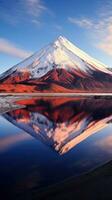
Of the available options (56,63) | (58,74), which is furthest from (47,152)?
(56,63)

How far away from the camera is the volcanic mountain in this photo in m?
138

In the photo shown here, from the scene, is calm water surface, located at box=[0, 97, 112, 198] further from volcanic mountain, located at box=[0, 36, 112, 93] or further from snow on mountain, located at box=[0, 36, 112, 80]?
snow on mountain, located at box=[0, 36, 112, 80]

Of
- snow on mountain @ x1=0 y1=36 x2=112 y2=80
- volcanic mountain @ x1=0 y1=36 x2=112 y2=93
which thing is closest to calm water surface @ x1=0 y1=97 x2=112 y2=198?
volcanic mountain @ x1=0 y1=36 x2=112 y2=93

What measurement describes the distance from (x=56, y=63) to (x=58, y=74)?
597 inches

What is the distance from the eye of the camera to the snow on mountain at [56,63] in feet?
548

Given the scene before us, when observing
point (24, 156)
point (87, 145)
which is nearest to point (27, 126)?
point (87, 145)

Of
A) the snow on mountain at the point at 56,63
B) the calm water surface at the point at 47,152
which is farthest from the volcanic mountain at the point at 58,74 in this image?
the calm water surface at the point at 47,152

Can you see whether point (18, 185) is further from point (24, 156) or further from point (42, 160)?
point (24, 156)

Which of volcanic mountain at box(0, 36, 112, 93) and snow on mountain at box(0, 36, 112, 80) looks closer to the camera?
volcanic mountain at box(0, 36, 112, 93)

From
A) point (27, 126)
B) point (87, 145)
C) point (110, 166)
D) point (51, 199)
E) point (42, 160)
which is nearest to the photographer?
point (51, 199)

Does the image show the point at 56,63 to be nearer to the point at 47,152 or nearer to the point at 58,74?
the point at 58,74

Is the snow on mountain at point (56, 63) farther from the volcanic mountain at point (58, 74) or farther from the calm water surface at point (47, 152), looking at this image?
the calm water surface at point (47, 152)

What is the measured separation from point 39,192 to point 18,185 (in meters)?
1.00

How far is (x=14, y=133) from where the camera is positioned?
21359 millimetres
